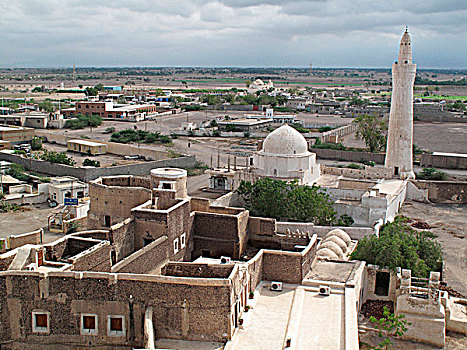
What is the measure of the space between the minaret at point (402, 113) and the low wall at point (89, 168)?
18312mm

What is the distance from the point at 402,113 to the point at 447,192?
622 cm

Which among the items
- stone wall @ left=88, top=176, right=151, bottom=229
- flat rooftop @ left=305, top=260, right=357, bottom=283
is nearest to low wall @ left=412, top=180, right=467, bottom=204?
flat rooftop @ left=305, top=260, right=357, bottom=283

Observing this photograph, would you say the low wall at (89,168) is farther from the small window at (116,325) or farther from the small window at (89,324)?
the small window at (116,325)

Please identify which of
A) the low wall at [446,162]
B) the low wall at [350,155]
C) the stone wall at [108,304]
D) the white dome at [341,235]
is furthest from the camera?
the low wall at [350,155]

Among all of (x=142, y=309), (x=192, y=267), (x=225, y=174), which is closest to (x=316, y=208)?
(x=225, y=174)

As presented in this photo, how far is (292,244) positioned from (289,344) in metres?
7.53

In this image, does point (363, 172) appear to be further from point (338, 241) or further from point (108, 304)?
point (108, 304)

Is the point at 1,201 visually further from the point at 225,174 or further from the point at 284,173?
the point at 284,173

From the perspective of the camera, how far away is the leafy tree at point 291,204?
86.8 ft

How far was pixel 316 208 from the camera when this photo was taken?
26562mm

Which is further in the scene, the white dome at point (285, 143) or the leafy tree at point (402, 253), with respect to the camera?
the white dome at point (285, 143)

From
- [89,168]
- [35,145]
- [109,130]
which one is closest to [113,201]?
[89,168]

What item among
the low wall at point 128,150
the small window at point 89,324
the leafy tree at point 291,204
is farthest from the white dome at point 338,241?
the low wall at point 128,150

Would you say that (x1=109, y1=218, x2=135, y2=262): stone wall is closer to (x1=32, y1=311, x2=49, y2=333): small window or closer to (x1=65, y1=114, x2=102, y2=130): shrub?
(x1=32, y1=311, x2=49, y2=333): small window
